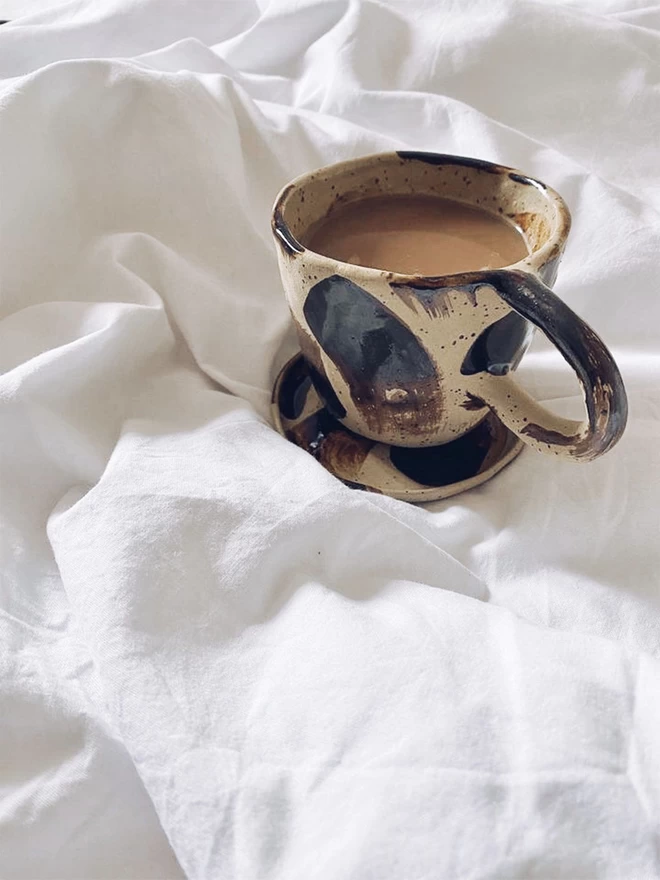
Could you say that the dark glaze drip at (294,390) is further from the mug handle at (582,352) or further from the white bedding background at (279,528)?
the mug handle at (582,352)

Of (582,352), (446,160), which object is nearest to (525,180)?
(446,160)

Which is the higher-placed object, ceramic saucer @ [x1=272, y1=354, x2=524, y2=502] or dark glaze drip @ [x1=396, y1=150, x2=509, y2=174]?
dark glaze drip @ [x1=396, y1=150, x2=509, y2=174]

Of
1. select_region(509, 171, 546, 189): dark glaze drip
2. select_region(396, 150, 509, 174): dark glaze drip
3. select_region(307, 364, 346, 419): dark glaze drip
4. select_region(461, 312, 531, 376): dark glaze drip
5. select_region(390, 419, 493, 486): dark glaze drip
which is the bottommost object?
select_region(390, 419, 493, 486): dark glaze drip

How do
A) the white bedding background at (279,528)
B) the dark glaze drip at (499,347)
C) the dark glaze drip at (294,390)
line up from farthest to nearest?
the dark glaze drip at (294,390), the dark glaze drip at (499,347), the white bedding background at (279,528)

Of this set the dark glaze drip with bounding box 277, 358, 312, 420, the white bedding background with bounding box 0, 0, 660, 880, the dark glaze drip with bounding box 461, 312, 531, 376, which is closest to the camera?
the white bedding background with bounding box 0, 0, 660, 880

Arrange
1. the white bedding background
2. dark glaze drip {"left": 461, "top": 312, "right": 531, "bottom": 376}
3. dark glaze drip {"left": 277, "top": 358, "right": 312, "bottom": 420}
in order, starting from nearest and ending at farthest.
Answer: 1. the white bedding background
2. dark glaze drip {"left": 461, "top": 312, "right": 531, "bottom": 376}
3. dark glaze drip {"left": 277, "top": 358, "right": 312, "bottom": 420}

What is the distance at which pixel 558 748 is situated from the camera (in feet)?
0.90

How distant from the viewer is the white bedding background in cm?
28

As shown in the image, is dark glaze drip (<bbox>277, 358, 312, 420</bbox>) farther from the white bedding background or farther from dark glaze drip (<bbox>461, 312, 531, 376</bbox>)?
dark glaze drip (<bbox>461, 312, 531, 376</bbox>)

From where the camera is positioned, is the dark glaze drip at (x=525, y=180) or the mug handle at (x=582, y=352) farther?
the dark glaze drip at (x=525, y=180)

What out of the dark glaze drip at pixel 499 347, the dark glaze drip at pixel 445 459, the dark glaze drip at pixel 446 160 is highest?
the dark glaze drip at pixel 446 160

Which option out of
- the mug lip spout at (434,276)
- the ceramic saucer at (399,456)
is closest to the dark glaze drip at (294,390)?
the ceramic saucer at (399,456)

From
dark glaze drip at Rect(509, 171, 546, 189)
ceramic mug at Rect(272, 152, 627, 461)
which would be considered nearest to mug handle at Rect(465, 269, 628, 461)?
ceramic mug at Rect(272, 152, 627, 461)

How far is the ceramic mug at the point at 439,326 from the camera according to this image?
1.14ft
